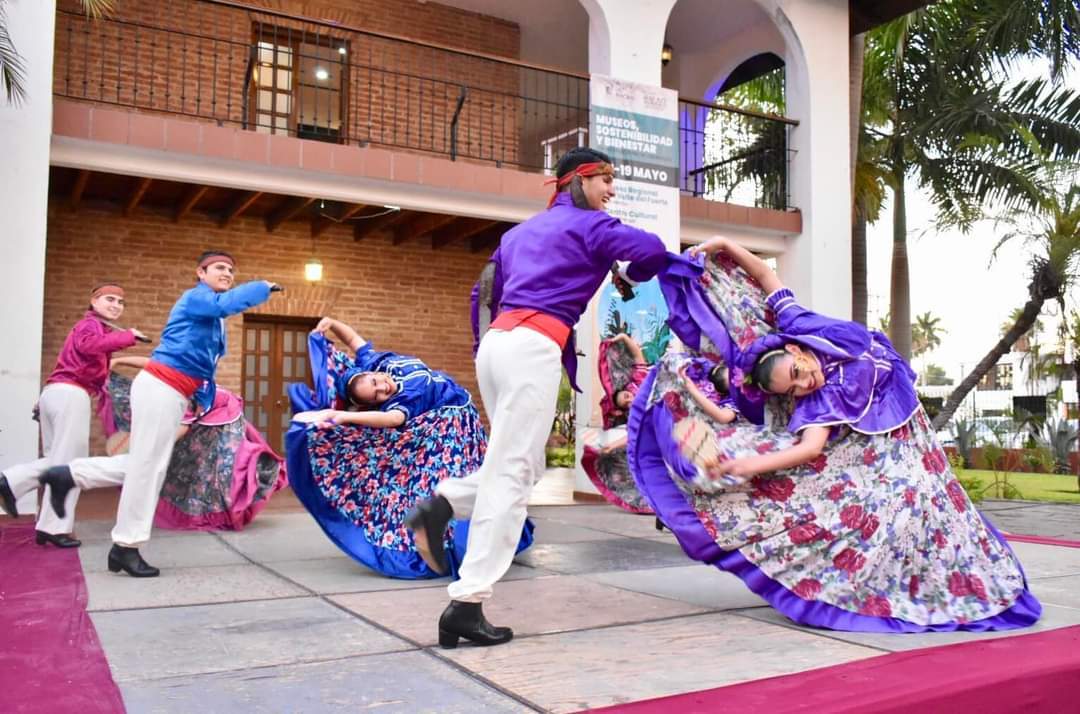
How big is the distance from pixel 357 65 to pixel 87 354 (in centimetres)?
596

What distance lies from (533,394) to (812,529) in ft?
3.90

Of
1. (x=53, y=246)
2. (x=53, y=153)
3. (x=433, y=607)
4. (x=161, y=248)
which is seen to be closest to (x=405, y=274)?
(x=161, y=248)

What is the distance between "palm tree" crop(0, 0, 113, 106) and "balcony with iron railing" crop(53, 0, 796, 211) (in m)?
2.49

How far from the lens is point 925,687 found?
2.69 m

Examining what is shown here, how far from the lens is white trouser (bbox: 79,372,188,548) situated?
4734 millimetres

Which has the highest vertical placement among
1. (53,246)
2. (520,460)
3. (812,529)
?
(53,246)

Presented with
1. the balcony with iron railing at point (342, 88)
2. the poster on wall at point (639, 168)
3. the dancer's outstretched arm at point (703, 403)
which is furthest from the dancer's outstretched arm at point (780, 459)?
the balcony with iron railing at point (342, 88)

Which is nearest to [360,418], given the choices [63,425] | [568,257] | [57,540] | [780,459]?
[568,257]

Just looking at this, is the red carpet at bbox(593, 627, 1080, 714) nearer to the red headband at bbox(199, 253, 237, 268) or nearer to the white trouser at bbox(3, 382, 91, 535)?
the red headband at bbox(199, 253, 237, 268)

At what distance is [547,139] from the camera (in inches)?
607

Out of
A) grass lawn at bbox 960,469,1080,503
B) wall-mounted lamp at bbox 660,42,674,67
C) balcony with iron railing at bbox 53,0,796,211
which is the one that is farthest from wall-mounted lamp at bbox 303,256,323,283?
grass lawn at bbox 960,469,1080,503

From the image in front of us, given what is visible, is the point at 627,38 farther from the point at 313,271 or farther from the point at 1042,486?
the point at 1042,486

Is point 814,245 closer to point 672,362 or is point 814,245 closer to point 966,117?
point 966,117

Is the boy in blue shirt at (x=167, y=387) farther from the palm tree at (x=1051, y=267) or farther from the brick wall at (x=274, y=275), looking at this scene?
the palm tree at (x=1051, y=267)
